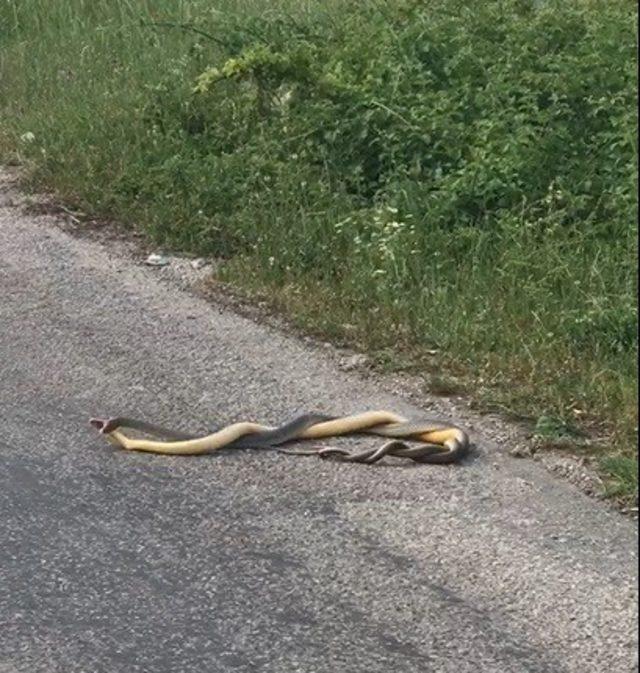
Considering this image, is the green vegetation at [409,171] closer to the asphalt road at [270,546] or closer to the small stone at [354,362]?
the small stone at [354,362]

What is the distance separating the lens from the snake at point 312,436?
17.3ft

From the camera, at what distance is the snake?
5.27 metres

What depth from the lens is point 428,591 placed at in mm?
4355

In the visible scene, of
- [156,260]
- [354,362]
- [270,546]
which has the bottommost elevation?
[156,260]

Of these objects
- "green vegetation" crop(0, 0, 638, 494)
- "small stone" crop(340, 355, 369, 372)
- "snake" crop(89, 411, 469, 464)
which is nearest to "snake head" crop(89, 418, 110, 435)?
"snake" crop(89, 411, 469, 464)

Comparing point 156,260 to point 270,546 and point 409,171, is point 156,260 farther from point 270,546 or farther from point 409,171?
point 270,546

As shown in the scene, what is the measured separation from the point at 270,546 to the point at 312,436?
815mm

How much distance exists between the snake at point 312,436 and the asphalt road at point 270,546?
5 centimetres

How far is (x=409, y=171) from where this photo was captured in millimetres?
7387

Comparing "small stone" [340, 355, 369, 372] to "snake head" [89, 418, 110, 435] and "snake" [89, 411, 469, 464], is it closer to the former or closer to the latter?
"snake" [89, 411, 469, 464]

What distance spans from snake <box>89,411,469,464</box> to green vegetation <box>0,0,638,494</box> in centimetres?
34

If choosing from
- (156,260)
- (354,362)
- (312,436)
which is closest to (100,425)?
(312,436)

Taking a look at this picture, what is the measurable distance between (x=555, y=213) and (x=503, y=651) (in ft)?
9.69

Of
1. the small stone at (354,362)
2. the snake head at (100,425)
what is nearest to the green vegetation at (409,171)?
the small stone at (354,362)
